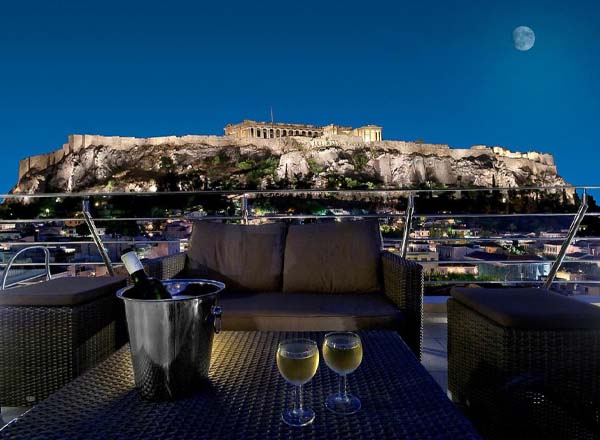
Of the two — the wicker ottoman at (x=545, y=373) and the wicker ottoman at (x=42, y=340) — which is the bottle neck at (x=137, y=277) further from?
the wicker ottoman at (x=545, y=373)

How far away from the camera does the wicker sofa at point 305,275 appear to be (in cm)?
168

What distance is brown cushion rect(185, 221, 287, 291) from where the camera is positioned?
2051mm

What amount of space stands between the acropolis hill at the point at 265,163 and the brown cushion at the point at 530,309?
2711 cm

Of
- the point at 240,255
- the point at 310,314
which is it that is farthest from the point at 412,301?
the point at 240,255

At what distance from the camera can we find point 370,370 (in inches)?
37.9

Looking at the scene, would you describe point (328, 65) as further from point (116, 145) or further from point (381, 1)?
point (116, 145)

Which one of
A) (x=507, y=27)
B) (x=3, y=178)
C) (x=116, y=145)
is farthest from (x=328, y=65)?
(x=3, y=178)

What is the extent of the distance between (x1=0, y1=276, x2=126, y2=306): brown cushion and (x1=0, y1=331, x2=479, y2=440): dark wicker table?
1.93 ft

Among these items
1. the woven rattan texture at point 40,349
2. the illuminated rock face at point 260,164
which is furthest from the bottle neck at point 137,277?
the illuminated rock face at point 260,164

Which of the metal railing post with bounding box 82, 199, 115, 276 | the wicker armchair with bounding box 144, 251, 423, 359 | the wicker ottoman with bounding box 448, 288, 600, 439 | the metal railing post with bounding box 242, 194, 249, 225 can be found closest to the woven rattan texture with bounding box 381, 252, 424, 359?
the wicker armchair with bounding box 144, 251, 423, 359

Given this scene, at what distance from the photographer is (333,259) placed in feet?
6.64

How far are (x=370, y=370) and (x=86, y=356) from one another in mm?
1064

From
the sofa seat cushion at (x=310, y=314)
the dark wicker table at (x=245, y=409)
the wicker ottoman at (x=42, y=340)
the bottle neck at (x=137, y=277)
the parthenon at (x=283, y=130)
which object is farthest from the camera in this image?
the parthenon at (x=283, y=130)

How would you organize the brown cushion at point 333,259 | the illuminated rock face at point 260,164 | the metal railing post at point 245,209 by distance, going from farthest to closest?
1. the illuminated rock face at point 260,164
2. the metal railing post at point 245,209
3. the brown cushion at point 333,259
